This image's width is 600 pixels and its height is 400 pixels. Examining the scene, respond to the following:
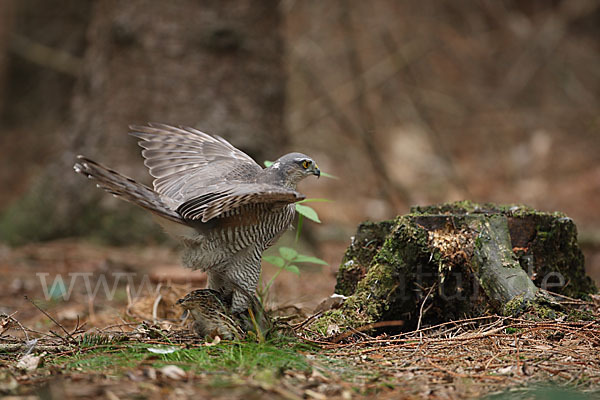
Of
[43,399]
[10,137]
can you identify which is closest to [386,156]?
[10,137]

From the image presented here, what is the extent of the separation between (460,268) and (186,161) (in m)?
1.92

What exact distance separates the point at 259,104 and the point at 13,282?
3368 mm

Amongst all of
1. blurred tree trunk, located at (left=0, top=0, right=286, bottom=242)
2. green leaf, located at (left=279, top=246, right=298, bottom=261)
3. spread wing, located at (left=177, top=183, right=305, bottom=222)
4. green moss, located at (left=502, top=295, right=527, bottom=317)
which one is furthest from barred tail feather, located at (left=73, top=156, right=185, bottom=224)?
blurred tree trunk, located at (left=0, top=0, right=286, bottom=242)

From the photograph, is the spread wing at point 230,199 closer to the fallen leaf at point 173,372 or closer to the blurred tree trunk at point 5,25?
the fallen leaf at point 173,372

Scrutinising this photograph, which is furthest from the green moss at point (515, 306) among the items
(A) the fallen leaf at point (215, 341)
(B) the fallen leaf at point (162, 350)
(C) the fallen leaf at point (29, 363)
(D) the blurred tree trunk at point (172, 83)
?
(D) the blurred tree trunk at point (172, 83)

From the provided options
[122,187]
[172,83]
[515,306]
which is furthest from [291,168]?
[172,83]

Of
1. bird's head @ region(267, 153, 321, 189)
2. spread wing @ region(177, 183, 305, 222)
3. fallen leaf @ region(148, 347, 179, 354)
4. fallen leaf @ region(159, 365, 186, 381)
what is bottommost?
fallen leaf @ region(159, 365, 186, 381)

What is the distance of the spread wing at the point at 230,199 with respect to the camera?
9.87 ft

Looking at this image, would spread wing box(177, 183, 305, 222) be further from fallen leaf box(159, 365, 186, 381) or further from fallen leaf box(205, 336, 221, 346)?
fallen leaf box(159, 365, 186, 381)

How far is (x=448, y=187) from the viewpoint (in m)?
11.7

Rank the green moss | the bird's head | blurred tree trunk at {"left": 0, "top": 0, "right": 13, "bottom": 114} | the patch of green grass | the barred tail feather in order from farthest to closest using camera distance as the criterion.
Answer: blurred tree trunk at {"left": 0, "top": 0, "right": 13, "bottom": 114}, the bird's head, the green moss, the barred tail feather, the patch of green grass

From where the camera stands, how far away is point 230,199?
3.03 meters

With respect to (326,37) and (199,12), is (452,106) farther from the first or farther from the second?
(199,12)

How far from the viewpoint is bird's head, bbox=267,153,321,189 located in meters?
3.71
